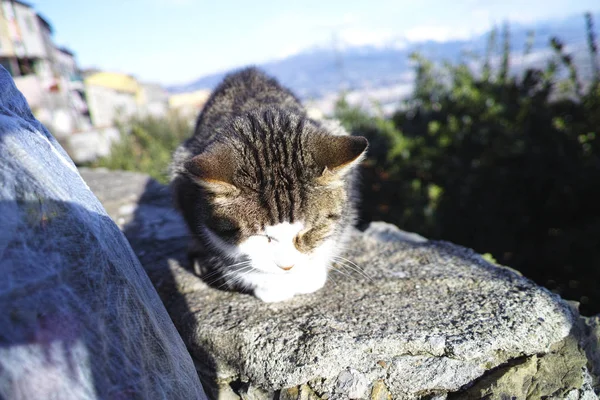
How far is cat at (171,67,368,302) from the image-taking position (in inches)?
66.6

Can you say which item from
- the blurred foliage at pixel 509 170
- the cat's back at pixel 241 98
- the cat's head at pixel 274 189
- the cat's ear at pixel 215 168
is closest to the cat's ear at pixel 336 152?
the cat's head at pixel 274 189

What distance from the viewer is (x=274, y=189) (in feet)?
5.64

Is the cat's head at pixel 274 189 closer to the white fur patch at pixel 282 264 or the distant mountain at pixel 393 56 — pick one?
the white fur patch at pixel 282 264

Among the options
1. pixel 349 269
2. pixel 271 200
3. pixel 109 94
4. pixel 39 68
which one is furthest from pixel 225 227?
pixel 109 94

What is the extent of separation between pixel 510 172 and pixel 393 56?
55.4 feet

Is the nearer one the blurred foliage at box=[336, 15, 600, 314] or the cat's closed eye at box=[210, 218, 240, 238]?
the cat's closed eye at box=[210, 218, 240, 238]

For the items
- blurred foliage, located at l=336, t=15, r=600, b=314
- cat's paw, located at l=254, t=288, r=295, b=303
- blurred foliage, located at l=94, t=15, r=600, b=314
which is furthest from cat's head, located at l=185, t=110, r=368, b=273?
blurred foliage, located at l=336, t=15, r=600, b=314

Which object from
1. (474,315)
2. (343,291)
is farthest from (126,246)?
(474,315)

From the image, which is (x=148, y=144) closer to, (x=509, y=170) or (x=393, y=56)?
(x=509, y=170)

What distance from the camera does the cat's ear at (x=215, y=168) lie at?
1576 mm

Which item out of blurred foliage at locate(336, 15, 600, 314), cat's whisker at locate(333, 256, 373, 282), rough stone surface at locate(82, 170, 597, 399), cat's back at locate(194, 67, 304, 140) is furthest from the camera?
blurred foliage at locate(336, 15, 600, 314)

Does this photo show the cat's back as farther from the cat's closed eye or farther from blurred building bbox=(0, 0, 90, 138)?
blurred building bbox=(0, 0, 90, 138)

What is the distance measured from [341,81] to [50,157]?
6.88m

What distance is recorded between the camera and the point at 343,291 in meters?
1.95
